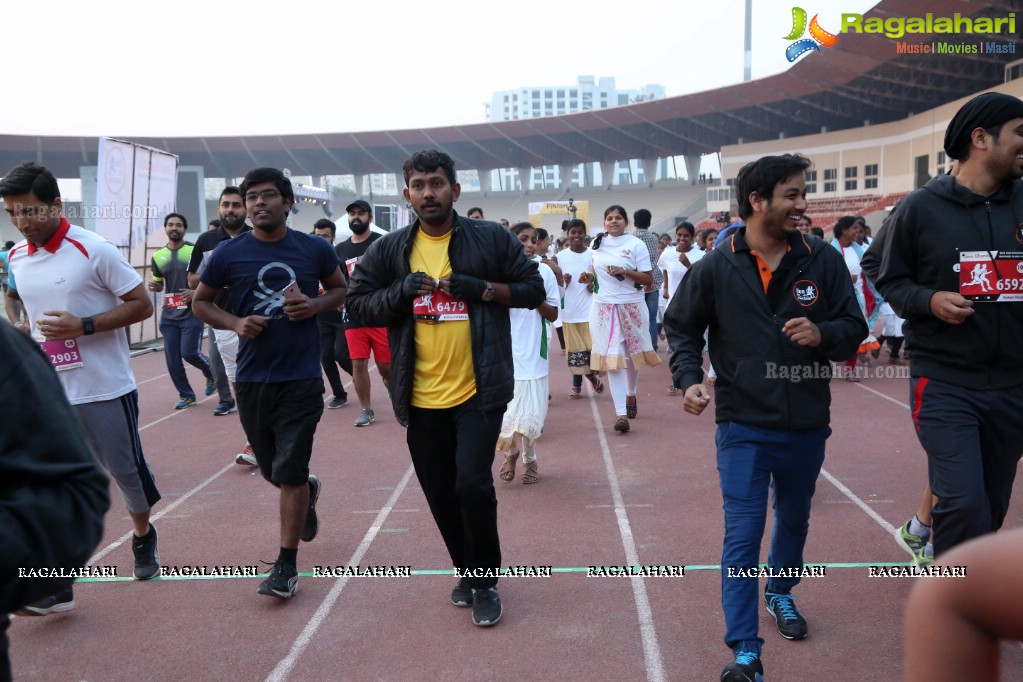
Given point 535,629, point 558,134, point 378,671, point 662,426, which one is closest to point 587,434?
point 662,426

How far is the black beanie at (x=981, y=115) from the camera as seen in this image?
10.2ft

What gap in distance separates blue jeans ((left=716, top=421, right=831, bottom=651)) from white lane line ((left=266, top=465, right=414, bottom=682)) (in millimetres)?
1720

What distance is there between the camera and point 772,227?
128 inches

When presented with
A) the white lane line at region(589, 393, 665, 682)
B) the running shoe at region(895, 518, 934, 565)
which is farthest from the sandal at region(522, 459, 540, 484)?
the running shoe at region(895, 518, 934, 565)

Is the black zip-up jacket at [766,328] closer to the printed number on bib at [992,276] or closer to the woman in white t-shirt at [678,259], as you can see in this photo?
the printed number on bib at [992,276]

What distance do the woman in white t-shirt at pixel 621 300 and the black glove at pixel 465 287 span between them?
4319 millimetres

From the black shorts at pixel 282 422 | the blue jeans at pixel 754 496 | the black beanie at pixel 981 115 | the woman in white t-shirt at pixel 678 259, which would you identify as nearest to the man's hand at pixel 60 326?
the black shorts at pixel 282 422

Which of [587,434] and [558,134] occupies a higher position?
[558,134]

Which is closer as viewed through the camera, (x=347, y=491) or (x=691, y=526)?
(x=691, y=526)

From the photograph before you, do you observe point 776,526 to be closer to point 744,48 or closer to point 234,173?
point 744,48

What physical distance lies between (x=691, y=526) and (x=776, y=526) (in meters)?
1.50

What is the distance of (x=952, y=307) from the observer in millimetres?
3033

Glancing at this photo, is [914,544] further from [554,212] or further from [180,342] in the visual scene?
[554,212]

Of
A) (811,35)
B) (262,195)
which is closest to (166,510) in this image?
(262,195)
